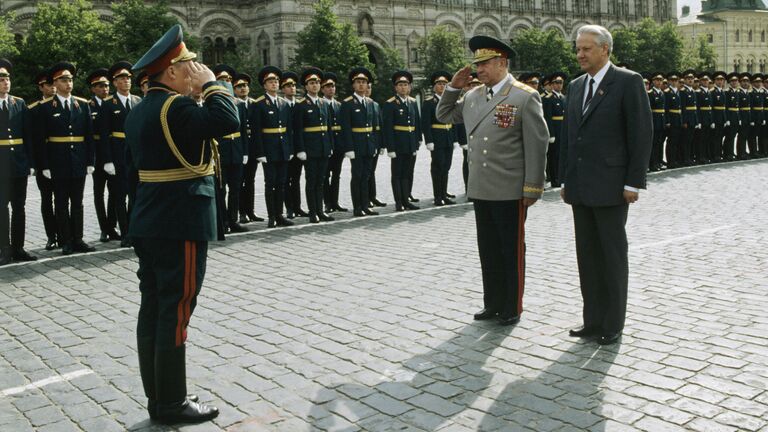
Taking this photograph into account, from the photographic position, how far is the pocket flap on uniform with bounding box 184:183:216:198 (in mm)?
4238

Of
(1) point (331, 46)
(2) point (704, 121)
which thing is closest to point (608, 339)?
(2) point (704, 121)

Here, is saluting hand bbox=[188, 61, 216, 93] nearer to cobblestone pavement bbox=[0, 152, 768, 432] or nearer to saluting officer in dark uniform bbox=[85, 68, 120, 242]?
cobblestone pavement bbox=[0, 152, 768, 432]

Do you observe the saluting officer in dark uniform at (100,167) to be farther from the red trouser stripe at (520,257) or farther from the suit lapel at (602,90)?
the suit lapel at (602,90)

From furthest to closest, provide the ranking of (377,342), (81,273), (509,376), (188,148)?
(81,273)
(377,342)
(509,376)
(188,148)

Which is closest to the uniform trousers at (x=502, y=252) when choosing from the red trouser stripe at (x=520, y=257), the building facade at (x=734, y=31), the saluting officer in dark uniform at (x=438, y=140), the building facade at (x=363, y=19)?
the red trouser stripe at (x=520, y=257)

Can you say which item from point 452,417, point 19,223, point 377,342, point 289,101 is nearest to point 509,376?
point 452,417

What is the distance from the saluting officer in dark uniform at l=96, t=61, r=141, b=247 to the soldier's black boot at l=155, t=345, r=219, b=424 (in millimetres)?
6225

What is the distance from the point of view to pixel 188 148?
4.21 meters

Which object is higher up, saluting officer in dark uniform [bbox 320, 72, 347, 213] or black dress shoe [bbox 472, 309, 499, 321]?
saluting officer in dark uniform [bbox 320, 72, 347, 213]

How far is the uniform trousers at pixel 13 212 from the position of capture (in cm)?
945

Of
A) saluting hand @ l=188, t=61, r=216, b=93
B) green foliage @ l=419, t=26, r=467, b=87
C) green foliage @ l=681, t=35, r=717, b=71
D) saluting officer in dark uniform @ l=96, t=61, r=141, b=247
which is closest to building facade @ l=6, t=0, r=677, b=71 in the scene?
green foliage @ l=419, t=26, r=467, b=87

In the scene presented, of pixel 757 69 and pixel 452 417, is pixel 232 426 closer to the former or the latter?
pixel 452 417

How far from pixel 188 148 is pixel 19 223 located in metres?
6.27

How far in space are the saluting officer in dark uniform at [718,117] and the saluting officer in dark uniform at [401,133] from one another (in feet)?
32.6
